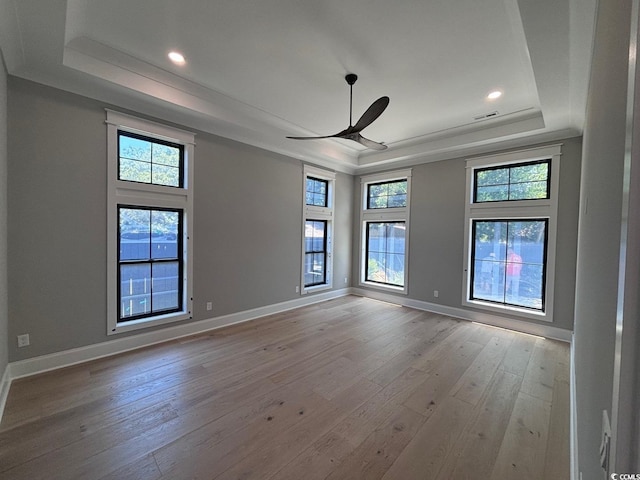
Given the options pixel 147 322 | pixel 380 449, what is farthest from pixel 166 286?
pixel 380 449

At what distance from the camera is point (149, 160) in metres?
3.51

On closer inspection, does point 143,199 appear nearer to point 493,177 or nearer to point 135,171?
point 135,171

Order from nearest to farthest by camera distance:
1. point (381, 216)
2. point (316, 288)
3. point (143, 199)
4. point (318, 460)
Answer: point (318, 460) → point (143, 199) → point (316, 288) → point (381, 216)

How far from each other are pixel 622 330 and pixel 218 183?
4.30 m

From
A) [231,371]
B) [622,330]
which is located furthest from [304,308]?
[622,330]

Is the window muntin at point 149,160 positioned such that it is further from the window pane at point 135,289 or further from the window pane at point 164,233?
the window pane at point 135,289

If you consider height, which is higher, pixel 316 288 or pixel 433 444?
pixel 316 288

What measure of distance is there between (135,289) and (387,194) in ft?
16.3

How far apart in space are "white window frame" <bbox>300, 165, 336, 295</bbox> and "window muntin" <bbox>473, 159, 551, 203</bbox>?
110 inches

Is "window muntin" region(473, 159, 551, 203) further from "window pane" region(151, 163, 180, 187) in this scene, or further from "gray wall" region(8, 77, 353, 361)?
"window pane" region(151, 163, 180, 187)

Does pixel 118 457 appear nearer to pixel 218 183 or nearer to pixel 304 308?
pixel 218 183

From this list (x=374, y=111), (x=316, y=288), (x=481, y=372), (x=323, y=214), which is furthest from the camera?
(x=323, y=214)

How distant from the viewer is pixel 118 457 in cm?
179

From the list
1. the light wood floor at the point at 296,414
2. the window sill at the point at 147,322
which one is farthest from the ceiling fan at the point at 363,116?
the window sill at the point at 147,322
